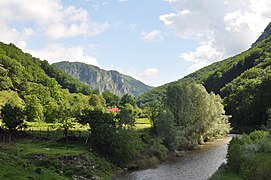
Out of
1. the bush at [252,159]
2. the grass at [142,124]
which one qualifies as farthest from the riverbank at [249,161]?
the grass at [142,124]

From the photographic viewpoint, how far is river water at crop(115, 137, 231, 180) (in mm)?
65688

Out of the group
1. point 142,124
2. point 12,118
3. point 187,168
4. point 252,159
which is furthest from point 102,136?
point 142,124

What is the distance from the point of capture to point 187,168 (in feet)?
239

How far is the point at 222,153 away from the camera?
89688 millimetres

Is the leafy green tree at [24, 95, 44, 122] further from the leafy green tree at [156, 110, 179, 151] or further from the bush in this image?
the bush

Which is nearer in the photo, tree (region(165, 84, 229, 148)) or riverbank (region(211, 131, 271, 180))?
riverbank (region(211, 131, 271, 180))

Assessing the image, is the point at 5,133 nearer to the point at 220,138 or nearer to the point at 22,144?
the point at 22,144

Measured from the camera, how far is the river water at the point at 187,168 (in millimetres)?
65688

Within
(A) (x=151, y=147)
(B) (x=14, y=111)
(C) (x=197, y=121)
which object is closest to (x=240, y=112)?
(C) (x=197, y=121)

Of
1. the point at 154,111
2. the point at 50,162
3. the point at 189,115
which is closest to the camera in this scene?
the point at 50,162

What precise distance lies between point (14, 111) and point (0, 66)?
113m

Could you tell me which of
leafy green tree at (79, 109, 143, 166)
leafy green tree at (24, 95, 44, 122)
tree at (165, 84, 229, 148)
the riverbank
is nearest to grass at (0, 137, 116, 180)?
leafy green tree at (79, 109, 143, 166)

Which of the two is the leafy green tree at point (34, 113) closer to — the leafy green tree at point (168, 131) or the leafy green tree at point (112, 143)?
the leafy green tree at point (112, 143)

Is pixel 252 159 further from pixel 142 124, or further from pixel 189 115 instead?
pixel 142 124
